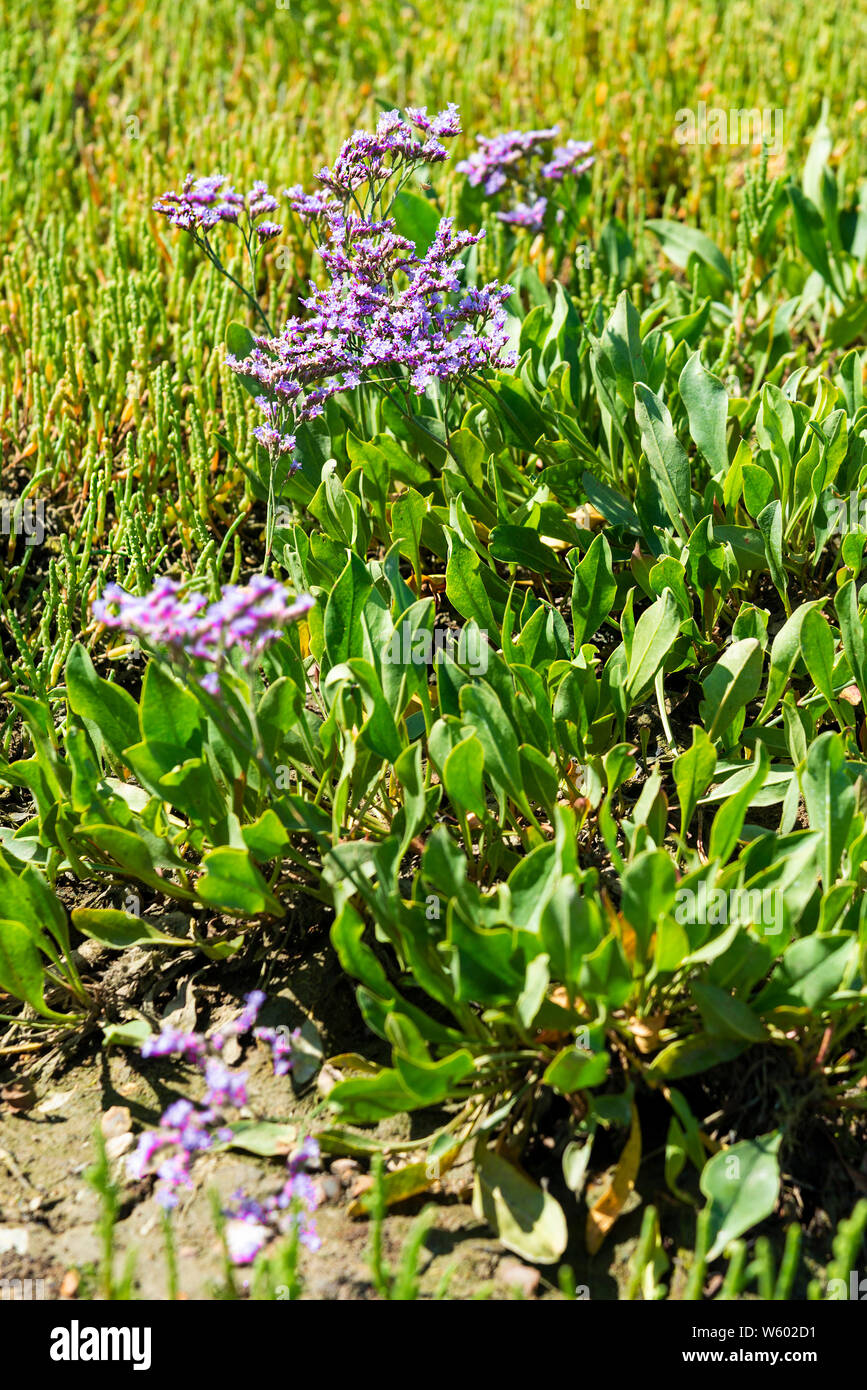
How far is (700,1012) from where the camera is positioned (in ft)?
7.27

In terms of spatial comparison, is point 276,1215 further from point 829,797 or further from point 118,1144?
point 829,797

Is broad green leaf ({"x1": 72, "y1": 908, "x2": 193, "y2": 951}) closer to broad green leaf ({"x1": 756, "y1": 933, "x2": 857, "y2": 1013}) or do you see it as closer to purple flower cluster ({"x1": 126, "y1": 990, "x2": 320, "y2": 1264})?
purple flower cluster ({"x1": 126, "y1": 990, "x2": 320, "y2": 1264})

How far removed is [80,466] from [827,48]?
4.65 meters

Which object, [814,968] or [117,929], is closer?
[814,968]

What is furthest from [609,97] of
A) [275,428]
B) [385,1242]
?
[385,1242]

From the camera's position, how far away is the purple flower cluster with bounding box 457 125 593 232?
4297mm

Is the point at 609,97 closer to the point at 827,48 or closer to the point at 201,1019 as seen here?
the point at 827,48

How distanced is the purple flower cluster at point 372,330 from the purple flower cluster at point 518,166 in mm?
1412

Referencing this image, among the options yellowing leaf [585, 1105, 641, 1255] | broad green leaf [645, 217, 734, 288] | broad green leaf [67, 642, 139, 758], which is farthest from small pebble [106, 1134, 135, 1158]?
broad green leaf [645, 217, 734, 288]

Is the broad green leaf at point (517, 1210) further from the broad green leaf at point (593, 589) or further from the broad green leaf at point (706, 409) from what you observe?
the broad green leaf at point (706, 409)

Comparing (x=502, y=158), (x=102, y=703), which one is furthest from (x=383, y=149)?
(x=102, y=703)

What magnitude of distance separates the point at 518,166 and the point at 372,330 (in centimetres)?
198

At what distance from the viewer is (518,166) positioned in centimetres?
454

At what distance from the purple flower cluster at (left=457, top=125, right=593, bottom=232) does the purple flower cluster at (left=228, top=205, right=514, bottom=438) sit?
141 cm
